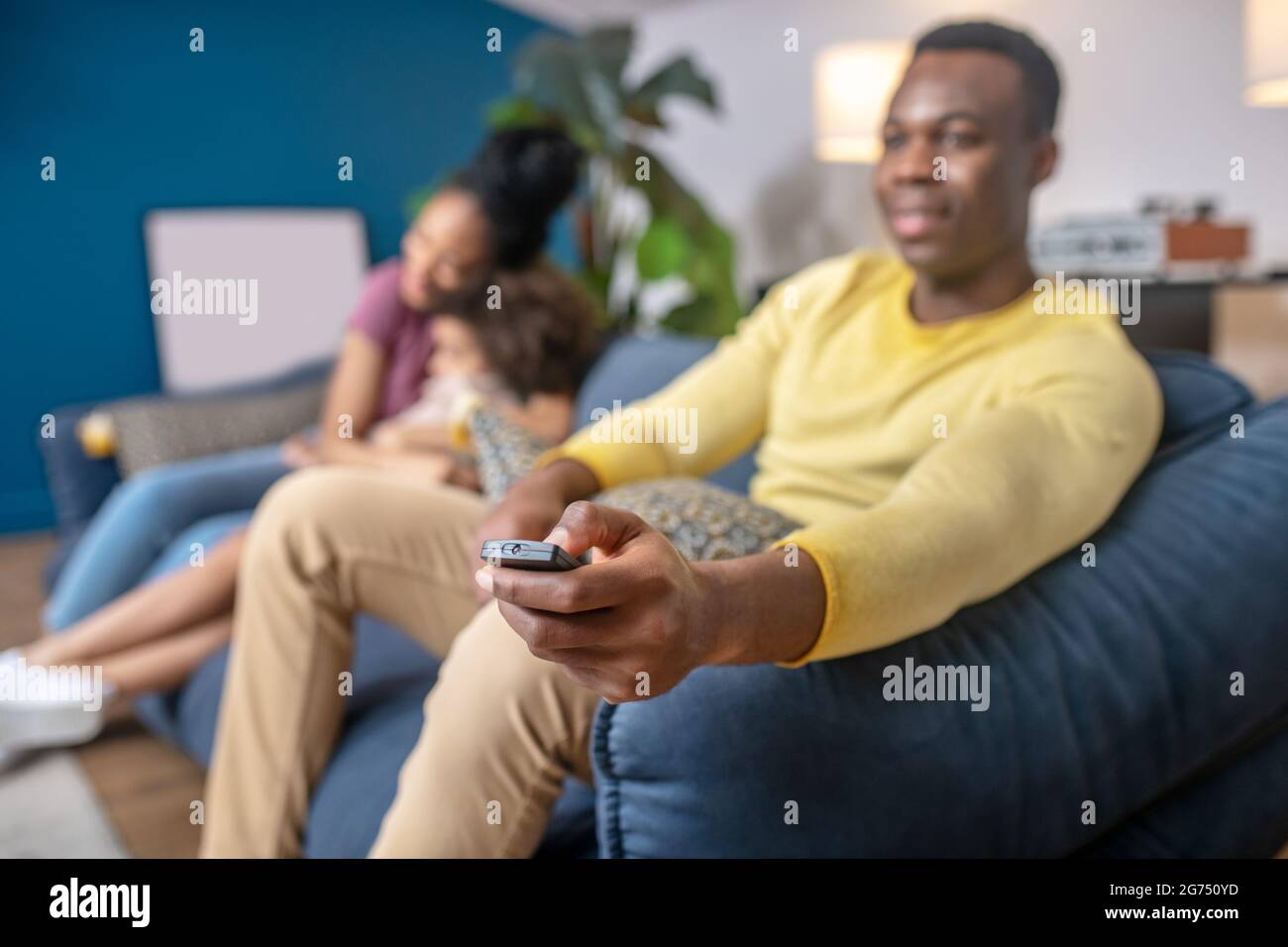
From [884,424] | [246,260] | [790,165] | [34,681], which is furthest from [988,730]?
[246,260]

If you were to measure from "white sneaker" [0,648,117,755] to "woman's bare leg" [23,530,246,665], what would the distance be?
0.17 feet

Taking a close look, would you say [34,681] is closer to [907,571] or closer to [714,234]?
[907,571]

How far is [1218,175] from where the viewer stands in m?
2.76

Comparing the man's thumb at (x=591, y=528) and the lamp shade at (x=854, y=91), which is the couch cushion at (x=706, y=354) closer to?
the man's thumb at (x=591, y=528)

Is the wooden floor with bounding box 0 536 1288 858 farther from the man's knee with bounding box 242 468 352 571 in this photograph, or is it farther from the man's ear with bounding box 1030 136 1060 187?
the man's ear with bounding box 1030 136 1060 187

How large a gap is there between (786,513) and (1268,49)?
112 cm

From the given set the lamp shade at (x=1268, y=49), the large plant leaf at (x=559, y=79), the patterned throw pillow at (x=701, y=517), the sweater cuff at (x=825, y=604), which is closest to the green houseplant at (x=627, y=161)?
the large plant leaf at (x=559, y=79)

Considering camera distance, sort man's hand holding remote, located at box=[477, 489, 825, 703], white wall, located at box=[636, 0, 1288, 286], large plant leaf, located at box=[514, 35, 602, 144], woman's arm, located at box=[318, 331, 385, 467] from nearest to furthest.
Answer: man's hand holding remote, located at box=[477, 489, 825, 703] → woman's arm, located at box=[318, 331, 385, 467] → white wall, located at box=[636, 0, 1288, 286] → large plant leaf, located at box=[514, 35, 602, 144]

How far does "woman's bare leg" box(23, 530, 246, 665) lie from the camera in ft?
5.32

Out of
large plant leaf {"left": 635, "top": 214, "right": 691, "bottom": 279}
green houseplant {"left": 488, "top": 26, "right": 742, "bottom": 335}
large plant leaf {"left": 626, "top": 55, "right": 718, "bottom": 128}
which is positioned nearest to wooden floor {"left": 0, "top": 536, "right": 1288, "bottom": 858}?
green houseplant {"left": 488, "top": 26, "right": 742, "bottom": 335}

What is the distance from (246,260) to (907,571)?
375cm

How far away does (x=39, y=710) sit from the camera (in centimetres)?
166

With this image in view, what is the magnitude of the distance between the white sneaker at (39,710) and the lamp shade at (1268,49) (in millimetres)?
1813

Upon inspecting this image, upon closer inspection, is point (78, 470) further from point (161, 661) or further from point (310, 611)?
Result: point (310, 611)
